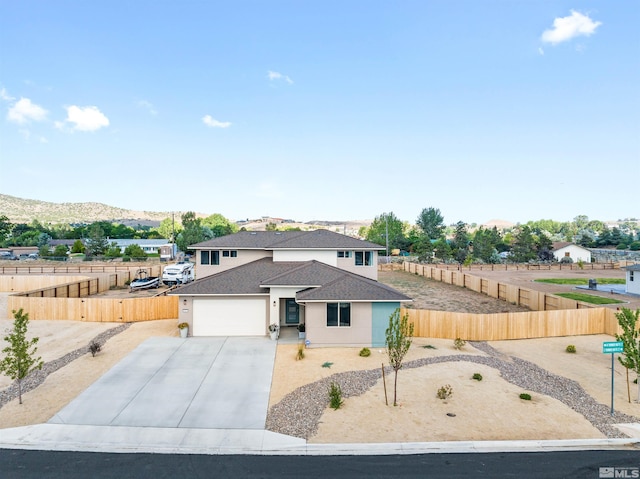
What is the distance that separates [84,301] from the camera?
27672 mm

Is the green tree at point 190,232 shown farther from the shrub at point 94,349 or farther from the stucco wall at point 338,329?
the stucco wall at point 338,329

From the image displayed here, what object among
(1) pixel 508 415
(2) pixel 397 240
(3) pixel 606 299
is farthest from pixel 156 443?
(2) pixel 397 240

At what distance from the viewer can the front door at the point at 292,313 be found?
26.1m

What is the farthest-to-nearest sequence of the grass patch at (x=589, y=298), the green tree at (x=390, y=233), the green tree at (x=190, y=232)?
the green tree at (x=390, y=233)
the green tree at (x=190, y=232)
the grass patch at (x=589, y=298)

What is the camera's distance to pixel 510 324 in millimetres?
24766

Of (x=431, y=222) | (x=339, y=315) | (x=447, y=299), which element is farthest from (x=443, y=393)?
(x=431, y=222)

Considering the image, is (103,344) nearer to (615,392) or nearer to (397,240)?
(615,392)

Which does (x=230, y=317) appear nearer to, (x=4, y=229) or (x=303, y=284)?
(x=303, y=284)

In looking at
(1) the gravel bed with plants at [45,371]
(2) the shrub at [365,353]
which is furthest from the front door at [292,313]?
(1) the gravel bed with plants at [45,371]

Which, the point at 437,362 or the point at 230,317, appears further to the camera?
the point at 230,317

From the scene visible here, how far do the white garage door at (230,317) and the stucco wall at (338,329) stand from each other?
12.6 feet

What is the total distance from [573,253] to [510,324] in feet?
265

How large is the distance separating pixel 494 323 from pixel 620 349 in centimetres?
1051

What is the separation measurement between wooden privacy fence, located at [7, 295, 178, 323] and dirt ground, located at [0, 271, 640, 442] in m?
1.68
